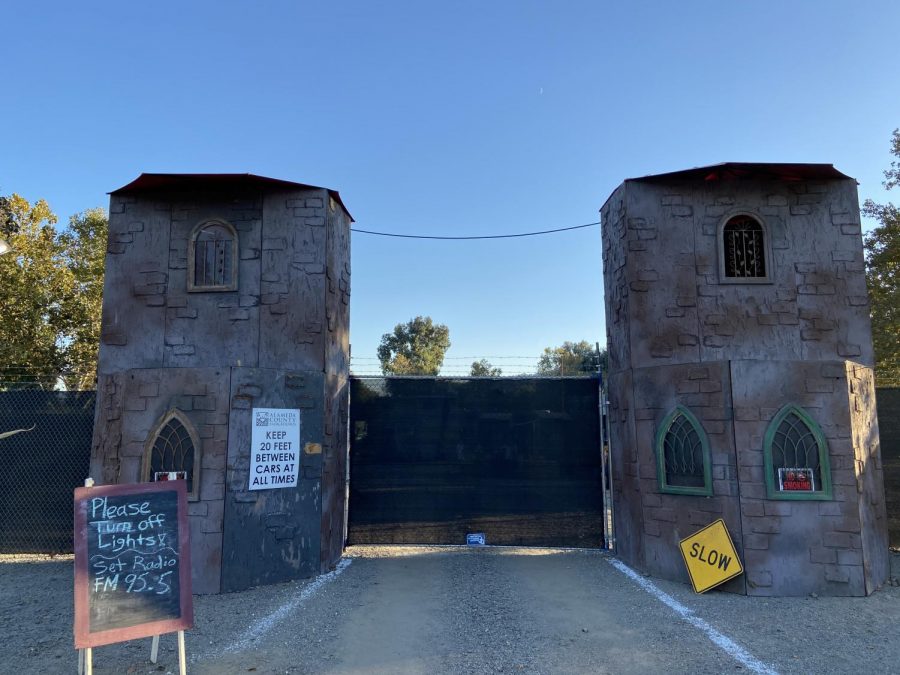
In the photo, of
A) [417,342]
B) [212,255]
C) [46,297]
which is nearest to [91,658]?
[212,255]

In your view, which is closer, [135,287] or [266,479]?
[266,479]

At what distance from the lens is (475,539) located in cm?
905

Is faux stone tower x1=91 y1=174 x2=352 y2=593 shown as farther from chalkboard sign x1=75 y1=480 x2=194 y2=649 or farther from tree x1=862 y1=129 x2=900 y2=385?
tree x1=862 y1=129 x2=900 y2=385

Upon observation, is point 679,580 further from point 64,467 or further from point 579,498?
point 64,467

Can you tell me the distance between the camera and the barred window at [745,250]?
25.6 feet

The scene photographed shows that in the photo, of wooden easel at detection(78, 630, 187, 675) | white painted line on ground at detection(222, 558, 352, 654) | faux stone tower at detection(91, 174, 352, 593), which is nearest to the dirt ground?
white painted line on ground at detection(222, 558, 352, 654)

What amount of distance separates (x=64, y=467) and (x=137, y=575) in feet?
17.7

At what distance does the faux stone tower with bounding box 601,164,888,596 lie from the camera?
22.4 feet

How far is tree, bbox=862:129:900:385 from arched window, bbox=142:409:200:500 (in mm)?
15854

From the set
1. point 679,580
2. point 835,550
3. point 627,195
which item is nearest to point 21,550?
point 679,580

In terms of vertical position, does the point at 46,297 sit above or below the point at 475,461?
above

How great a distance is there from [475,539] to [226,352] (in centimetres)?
474

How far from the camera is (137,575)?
4641mm

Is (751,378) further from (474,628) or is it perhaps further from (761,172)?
(474,628)
